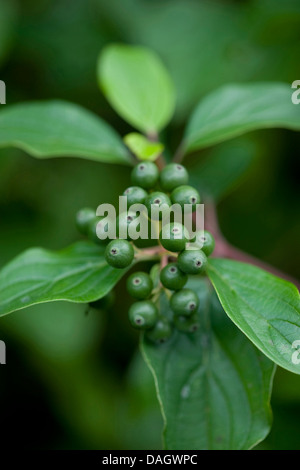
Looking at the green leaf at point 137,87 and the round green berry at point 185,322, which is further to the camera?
the green leaf at point 137,87

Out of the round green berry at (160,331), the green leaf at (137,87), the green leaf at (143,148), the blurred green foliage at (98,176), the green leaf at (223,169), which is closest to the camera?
the round green berry at (160,331)

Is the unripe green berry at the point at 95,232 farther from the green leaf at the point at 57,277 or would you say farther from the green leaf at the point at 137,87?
the green leaf at the point at 137,87

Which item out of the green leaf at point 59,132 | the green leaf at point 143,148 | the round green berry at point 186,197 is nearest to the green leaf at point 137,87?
the green leaf at point 59,132

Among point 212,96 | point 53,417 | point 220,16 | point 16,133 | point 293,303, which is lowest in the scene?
point 53,417

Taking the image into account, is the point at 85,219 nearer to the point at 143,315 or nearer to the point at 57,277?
the point at 57,277

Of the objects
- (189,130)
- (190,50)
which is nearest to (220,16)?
(190,50)
